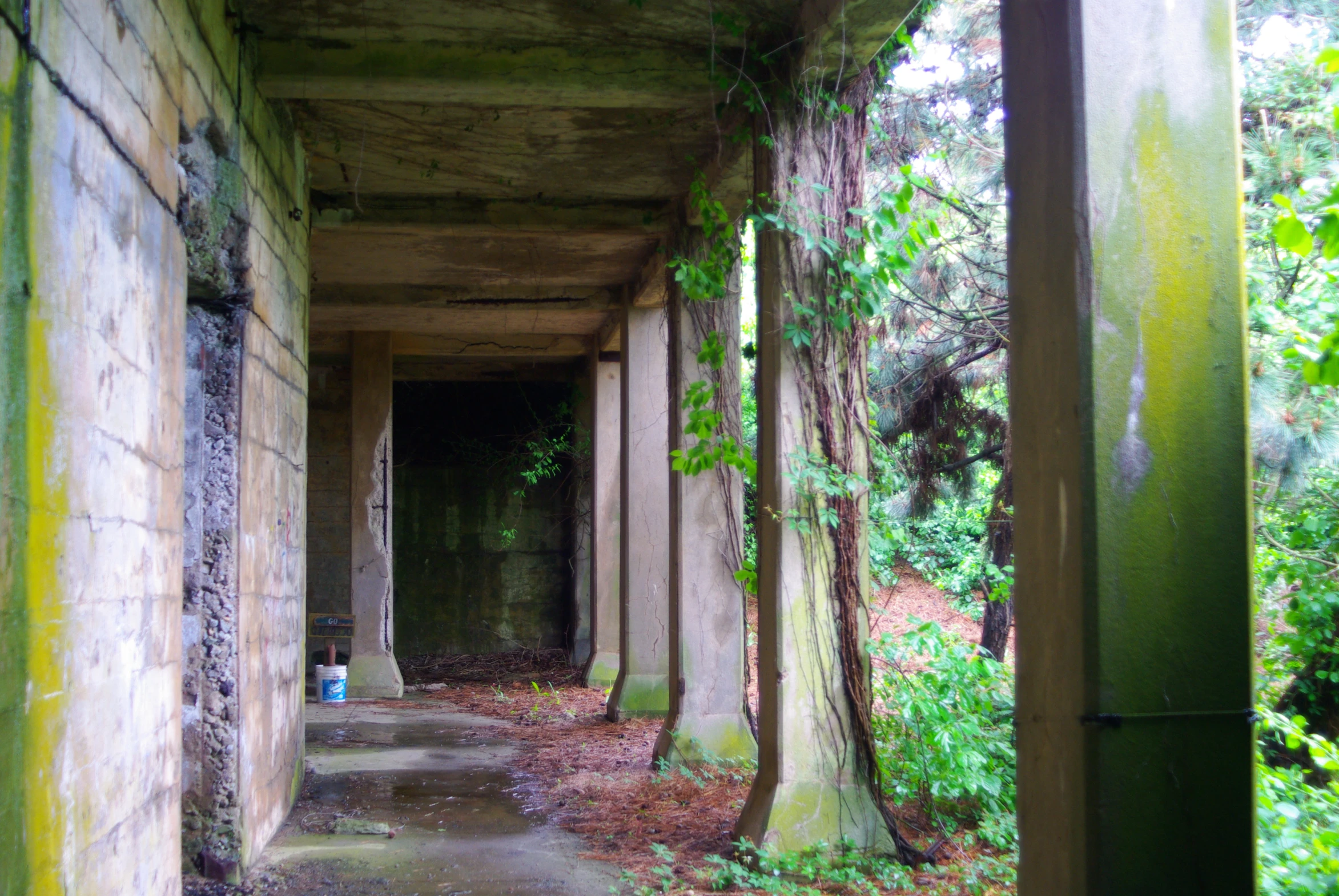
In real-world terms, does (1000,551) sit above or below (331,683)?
above

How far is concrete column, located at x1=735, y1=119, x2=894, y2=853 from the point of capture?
12.3 feet

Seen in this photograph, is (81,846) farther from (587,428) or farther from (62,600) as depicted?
(587,428)

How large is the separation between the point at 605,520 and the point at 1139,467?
7.41 meters

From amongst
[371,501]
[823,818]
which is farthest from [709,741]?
[371,501]

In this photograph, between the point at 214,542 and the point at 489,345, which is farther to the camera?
the point at 489,345

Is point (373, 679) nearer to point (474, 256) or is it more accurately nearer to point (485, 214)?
point (474, 256)

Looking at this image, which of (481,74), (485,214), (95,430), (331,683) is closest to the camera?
(95,430)

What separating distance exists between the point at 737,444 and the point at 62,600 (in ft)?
10.9

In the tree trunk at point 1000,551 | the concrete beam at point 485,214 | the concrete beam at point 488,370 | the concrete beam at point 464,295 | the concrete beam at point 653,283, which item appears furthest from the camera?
the concrete beam at point 488,370

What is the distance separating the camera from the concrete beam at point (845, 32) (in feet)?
11.4

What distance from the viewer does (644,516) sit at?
7520mm

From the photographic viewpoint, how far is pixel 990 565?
4.77m

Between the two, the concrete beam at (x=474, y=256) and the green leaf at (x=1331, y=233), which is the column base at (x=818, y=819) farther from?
the concrete beam at (x=474, y=256)

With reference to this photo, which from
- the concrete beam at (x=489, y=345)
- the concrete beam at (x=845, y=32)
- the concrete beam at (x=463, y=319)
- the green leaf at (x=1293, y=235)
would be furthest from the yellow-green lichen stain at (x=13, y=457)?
the concrete beam at (x=489, y=345)
